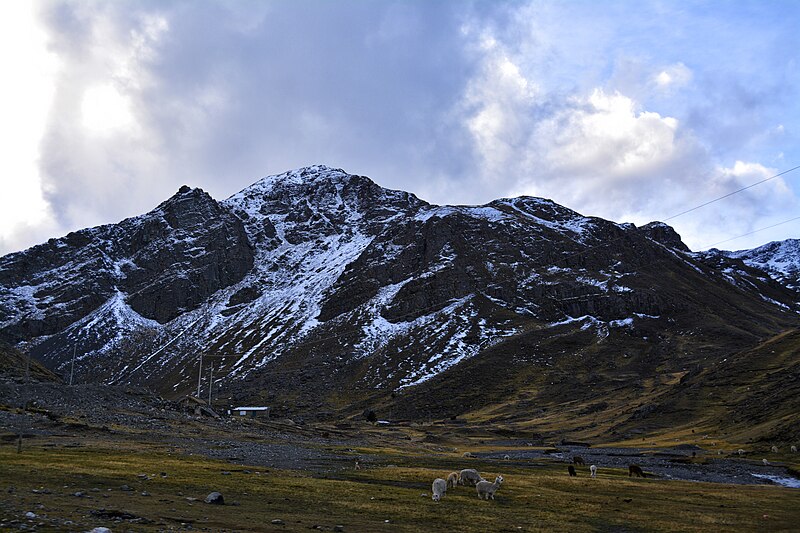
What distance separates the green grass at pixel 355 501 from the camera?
23.1 meters

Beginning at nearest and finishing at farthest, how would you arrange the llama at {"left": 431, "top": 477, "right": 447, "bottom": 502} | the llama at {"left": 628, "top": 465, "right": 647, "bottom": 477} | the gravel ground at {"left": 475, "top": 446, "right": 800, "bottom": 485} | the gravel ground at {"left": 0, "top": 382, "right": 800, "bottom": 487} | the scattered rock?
the scattered rock
the llama at {"left": 431, "top": 477, "right": 447, "bottom": 502}
the llama at {"left": 628, "top": 465, "right": 647, "bottom": 477}
the gravel ground at {"left": 475, "top": 446, "right": 800, "bottom": 485}
the gravel ground at {"left": 0, "top": 382, "right": 800, "bottom": 487}

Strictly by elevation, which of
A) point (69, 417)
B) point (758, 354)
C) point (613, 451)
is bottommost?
point (613, 451)

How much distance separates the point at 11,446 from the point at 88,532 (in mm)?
43319

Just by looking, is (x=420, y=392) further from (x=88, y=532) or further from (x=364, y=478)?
(x=88, y=532)

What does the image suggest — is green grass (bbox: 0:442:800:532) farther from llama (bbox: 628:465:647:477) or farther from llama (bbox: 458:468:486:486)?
llama (bbox: 628:465:647:477)

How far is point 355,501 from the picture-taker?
103 ft

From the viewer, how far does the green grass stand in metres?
23.1

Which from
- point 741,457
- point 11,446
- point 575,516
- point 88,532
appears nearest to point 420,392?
point 741,457

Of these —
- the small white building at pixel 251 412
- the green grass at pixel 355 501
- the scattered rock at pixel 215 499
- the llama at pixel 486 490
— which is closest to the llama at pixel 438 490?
the green grass at pixel 355 501

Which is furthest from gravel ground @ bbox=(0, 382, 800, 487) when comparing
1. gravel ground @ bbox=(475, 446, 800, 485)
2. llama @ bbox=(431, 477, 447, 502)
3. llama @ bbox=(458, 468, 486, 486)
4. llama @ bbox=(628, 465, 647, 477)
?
llama @ bbox=(431, 477, 447, 502)

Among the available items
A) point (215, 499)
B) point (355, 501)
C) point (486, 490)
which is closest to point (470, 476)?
point (486, 490)

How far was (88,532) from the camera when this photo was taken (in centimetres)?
1623

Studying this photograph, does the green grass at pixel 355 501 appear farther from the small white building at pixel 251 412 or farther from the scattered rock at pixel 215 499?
the small white building at pixel 251 412

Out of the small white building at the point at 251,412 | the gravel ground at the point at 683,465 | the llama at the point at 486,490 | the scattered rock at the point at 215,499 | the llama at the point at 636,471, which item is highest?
the small white building at the point at 251,412
